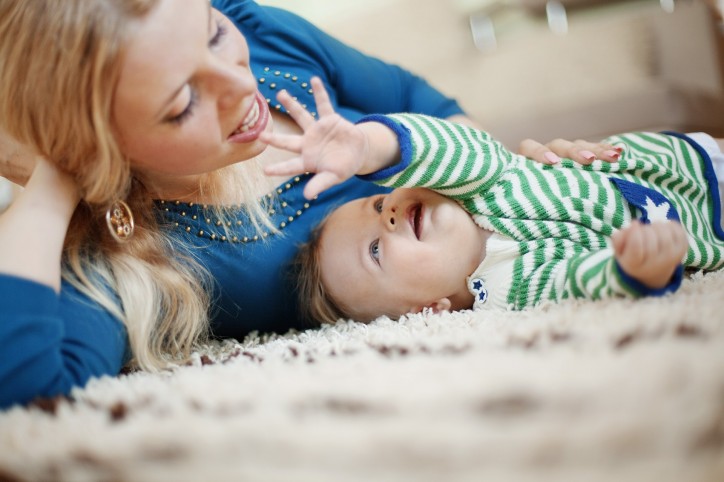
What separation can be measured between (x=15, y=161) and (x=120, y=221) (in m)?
0.30

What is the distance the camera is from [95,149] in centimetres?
79

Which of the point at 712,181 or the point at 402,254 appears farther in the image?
the point at 712,181

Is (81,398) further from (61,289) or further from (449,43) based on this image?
(449,43)

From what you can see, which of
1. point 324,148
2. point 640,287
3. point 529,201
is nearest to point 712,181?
point 529,201

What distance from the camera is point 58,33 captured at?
2.40 feet

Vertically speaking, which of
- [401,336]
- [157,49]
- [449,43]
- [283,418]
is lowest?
[401,336]

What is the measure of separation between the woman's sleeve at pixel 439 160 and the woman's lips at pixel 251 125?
0.16 m

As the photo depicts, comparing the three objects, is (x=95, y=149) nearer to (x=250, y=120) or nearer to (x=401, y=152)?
(x=250, y=120)

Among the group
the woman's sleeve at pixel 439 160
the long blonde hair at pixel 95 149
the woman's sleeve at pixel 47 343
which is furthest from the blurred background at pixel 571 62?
the woman's sleeve at pixel 47 343

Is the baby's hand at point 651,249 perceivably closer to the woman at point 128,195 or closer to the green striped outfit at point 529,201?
the green striped outfit at point 529,201

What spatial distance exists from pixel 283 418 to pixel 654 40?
144cm

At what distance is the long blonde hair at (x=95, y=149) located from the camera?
0.73 m

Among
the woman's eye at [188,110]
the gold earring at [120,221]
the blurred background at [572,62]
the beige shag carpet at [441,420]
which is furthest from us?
Result: the blurred background at [572,62]

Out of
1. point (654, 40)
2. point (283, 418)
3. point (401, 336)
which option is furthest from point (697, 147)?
point (283, 418)
